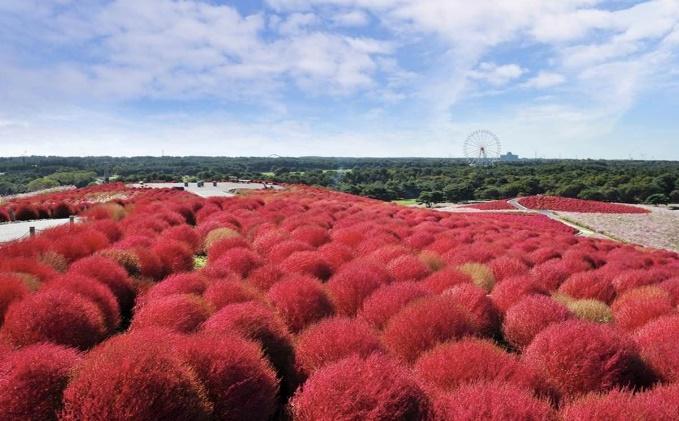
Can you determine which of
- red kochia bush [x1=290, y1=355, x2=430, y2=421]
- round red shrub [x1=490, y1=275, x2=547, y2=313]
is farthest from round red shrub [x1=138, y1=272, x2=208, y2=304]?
round red shrub [x1=490, y1=275, x2=547, y2=313]

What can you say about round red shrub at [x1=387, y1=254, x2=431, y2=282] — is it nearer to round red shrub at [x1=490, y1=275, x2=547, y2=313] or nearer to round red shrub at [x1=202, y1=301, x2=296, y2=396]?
round red shrub at [x1=490, y1=275, x2=547, y2=313]

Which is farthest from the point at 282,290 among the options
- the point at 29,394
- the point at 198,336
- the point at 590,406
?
the point at 590,406

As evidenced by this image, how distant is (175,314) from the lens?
5117 mm

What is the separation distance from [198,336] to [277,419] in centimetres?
98

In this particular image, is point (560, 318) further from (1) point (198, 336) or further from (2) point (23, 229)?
(2) point (23, 229)

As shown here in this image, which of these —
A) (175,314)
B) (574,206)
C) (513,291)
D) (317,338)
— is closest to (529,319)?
(513,291)

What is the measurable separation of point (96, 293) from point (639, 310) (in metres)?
7.32

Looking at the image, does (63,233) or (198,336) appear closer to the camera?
(198,336)

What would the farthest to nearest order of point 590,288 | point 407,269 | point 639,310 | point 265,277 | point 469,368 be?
point 407,269 → point 590,288 → point 265,277 → point 639,310 → point 469,368

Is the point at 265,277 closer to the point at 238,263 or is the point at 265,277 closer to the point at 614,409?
the point at 238,263

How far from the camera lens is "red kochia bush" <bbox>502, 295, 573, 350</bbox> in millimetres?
5727

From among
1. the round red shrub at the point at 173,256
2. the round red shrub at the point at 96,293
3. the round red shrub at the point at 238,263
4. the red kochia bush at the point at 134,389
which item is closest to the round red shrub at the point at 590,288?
the round red shrub at the point at 238,263

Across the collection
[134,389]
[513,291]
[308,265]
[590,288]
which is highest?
[134,389]

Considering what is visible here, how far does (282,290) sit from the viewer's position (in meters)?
6.04
